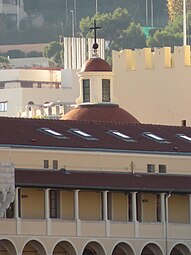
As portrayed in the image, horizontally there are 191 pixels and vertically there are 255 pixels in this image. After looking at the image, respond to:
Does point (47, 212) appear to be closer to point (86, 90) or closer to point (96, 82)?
point (86, 90)

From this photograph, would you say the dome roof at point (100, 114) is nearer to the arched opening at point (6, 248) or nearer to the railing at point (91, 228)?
the railing at point (91, 228)

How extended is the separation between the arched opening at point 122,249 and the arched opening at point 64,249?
2904 millimetres

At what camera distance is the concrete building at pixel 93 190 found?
11081 cm

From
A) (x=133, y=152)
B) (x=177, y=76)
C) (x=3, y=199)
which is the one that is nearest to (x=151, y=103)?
(x=177, y=76)

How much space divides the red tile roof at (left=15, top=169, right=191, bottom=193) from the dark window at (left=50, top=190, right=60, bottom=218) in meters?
0.80

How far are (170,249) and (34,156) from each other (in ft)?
23.5

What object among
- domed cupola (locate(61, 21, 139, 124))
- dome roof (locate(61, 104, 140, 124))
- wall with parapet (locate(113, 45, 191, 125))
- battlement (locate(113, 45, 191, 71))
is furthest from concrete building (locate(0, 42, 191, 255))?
battlement (locate(113, 45, 191, 71))

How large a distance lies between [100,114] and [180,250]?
1925cm

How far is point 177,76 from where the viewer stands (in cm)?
15388

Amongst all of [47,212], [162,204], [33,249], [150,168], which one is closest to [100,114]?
[150,168]

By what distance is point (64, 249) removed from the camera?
112875 millimetres

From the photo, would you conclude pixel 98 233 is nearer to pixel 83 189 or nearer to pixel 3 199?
pixel 83 189

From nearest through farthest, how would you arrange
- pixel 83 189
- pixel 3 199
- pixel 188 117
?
pixel 3 199, pixel 83 189, pixel 188 117

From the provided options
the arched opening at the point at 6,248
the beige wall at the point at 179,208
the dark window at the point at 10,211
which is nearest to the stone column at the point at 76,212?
the dark window at the point at 10,211
